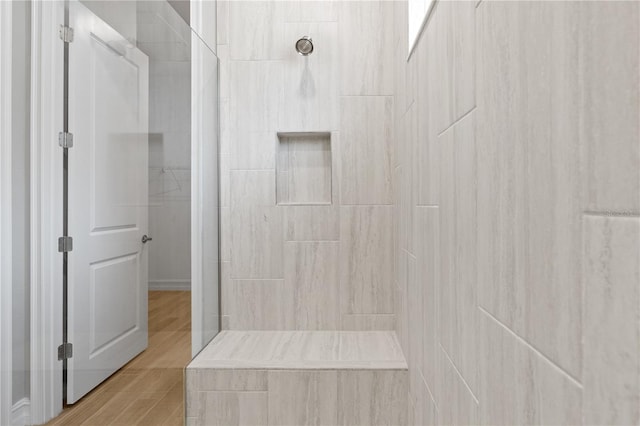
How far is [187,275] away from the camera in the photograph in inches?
78.2

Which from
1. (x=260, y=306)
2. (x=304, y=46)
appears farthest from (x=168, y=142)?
(x=260, y=306)

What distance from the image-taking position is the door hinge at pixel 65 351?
1.68 metres

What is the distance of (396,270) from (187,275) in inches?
44.1

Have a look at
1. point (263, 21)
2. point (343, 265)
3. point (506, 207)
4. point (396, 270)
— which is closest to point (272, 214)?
point (343, 265)

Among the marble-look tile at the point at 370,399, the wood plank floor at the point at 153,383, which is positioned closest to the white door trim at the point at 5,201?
the wood plank floor at the point at 153,383

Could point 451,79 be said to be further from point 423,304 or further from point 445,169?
point 423,304

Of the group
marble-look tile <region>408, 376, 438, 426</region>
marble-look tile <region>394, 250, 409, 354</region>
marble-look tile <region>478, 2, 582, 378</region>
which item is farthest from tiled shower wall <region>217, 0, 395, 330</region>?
marble-look tile <region>478, 2, 582, 378</region>

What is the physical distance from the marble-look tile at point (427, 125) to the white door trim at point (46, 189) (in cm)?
144

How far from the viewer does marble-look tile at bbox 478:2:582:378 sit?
0.53m

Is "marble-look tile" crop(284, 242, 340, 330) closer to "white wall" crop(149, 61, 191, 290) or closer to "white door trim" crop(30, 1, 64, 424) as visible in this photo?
"white wall" crop(149, 61, 191, 290)

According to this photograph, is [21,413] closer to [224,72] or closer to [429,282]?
[429,282]

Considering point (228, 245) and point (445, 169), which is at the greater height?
point (445, 169)

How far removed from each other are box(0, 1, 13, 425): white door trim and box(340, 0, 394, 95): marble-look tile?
1.60 metres

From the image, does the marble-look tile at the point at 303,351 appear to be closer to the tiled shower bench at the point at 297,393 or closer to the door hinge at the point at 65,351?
the tiled shower bench at the point at 297,393
